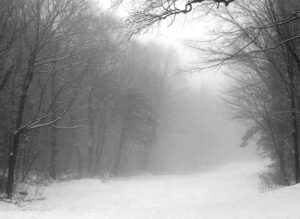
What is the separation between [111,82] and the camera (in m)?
31.7

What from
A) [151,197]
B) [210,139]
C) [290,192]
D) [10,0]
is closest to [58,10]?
[10,0]

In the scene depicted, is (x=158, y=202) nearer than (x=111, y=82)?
Yes

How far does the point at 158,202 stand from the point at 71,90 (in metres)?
→ 11.2

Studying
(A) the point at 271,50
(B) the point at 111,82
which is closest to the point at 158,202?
(A) the point at 271,50

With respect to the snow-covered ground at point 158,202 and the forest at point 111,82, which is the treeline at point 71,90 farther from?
the snow-covered ground at point 158,202

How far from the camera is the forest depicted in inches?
472

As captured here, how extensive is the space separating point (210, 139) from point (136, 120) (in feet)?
137

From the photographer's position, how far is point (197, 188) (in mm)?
20281

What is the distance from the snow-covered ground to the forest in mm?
2353

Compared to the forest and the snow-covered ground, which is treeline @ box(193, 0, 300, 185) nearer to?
the forest

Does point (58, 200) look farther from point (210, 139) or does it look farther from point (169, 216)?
point (210, 139)

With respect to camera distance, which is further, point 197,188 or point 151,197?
point 197,188

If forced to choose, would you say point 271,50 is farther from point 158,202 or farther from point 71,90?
point 71,90

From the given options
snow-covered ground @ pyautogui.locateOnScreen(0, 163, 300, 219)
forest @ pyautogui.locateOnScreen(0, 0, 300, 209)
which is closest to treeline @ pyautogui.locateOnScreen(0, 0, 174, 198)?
forest @ pyautogui.locateOnScreen(0, 0, 300, 209)
